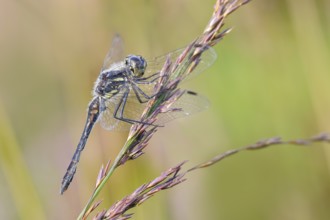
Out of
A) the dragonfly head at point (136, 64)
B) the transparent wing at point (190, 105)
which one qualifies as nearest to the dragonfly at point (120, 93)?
the dragonfly head at point (136, 64)

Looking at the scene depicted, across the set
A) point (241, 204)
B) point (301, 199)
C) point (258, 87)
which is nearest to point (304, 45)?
point (258, 87)

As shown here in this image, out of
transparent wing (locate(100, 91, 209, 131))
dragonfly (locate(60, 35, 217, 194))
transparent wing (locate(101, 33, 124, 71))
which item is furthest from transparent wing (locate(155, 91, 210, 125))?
transparent wing (locate(101, 33, 124, 71))

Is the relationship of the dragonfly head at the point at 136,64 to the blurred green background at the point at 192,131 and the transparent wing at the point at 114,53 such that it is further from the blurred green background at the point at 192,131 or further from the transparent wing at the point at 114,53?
the transparent wing at the point at 114,53

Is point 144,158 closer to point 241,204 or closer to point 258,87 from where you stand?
point 258,87

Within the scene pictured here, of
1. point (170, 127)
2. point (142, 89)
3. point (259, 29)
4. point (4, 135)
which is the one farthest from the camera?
point (170, 127)

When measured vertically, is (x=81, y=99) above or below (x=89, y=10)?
below

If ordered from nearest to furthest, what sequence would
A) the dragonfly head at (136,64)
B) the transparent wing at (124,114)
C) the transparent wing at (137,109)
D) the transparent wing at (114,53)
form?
the transparent wing at (137,109), the transparent wing at (124,114), the dragonfly head at (136,64), the transparent wing at (114,53)
